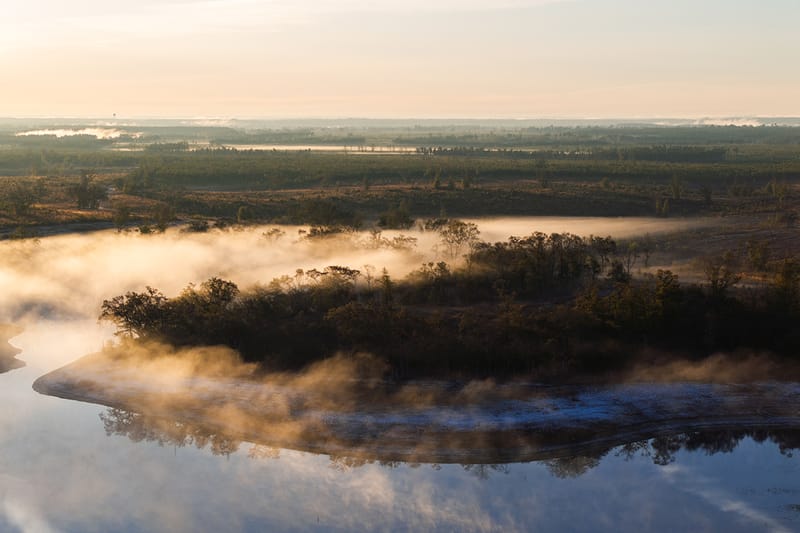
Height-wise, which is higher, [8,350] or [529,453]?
[8,350]

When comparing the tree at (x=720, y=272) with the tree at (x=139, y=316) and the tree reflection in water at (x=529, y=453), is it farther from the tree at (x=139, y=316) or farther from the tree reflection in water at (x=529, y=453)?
the tree at (x=139, y=316)

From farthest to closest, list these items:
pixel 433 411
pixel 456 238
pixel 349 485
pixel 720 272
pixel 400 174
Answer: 1. pixel 400 174
2. pixel 456 238
3. pixel 720 272
4. pixel 433 411
5. pixel 349 485

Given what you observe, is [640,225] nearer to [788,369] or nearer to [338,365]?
[788,369]

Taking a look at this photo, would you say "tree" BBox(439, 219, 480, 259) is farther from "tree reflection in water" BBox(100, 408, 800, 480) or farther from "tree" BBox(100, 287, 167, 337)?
"tree reflection in water" BBox(100, 408, 800, 480)

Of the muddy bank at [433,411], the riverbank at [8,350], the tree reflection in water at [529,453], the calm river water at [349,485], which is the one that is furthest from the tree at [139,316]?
the tree reflection in water at [529,453]

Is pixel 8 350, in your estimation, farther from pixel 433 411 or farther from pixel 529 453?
pixel 529 453

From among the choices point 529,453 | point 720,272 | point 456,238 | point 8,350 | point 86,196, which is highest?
point 86,196

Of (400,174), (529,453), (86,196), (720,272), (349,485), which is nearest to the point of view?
(349,485)

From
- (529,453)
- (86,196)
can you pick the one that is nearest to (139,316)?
(529,453)
